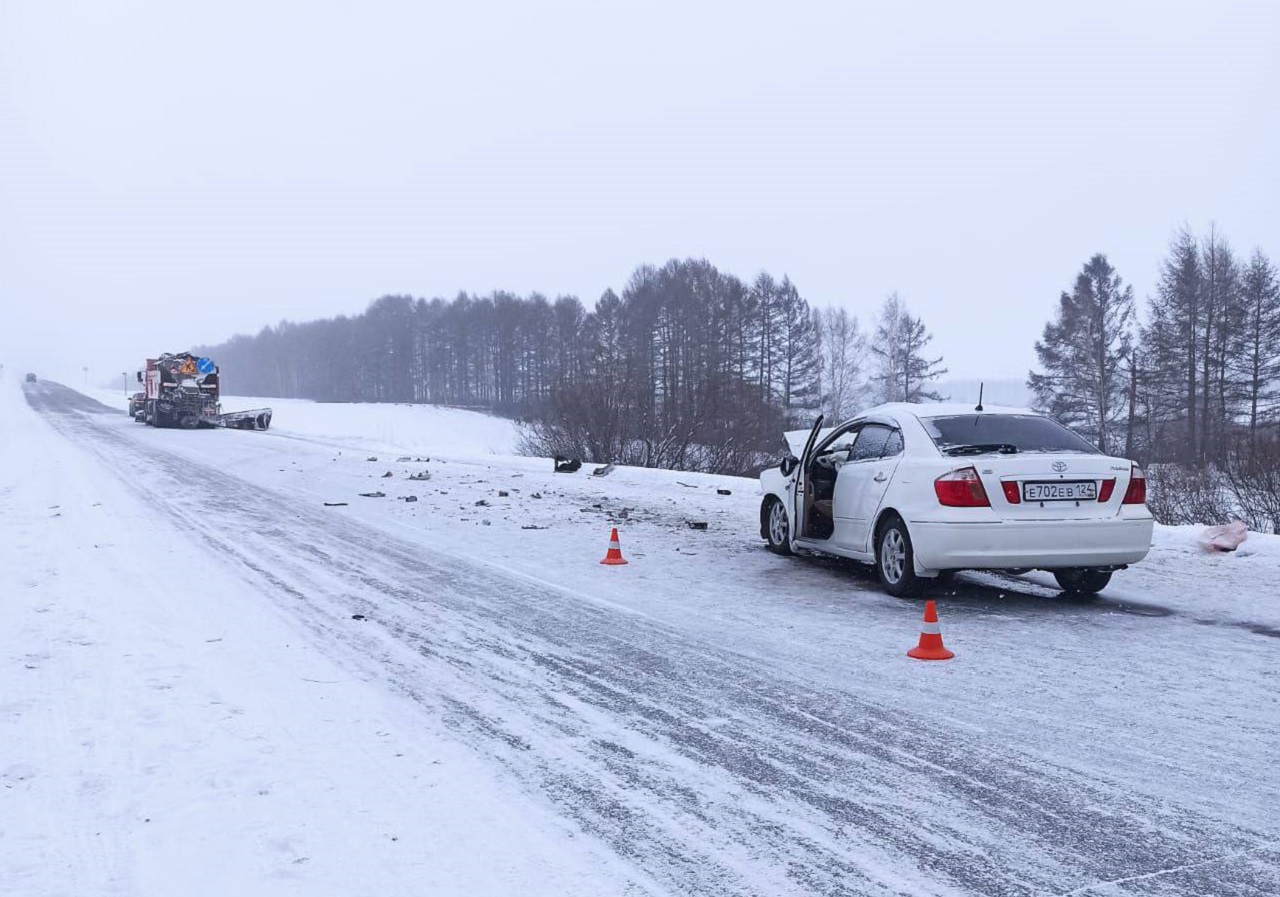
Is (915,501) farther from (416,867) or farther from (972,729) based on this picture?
(416,867)

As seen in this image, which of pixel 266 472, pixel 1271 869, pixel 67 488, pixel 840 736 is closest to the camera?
pixel 1271 869

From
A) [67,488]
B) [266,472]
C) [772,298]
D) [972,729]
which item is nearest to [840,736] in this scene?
[972,729]

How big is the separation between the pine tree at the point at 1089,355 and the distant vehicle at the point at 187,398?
120 feet

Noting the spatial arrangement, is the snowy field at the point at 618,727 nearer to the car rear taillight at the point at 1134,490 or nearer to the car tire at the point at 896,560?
the car tire at the point at 896,560

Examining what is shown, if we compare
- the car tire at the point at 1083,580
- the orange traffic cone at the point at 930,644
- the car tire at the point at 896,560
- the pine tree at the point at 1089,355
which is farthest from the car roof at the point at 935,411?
the pine tree at the point at 1089,355

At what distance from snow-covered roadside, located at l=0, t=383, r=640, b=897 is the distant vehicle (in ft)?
114

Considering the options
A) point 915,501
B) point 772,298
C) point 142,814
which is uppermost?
point 772,298

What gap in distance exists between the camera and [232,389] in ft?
531

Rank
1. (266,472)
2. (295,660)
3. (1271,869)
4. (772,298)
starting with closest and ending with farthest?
(1271,869) → (295,660) → (266,472) → (772,298)

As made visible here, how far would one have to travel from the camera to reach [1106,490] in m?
7.50

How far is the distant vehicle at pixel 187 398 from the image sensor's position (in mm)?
39062

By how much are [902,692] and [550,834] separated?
2547 mm

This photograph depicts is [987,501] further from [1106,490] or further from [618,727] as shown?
[618,727]

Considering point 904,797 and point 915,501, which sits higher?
point 915,501
